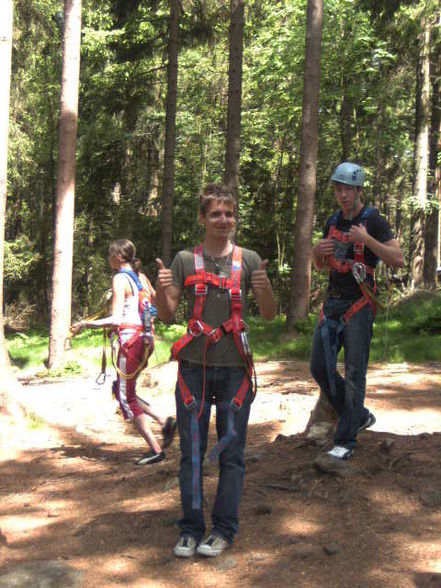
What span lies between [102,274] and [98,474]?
25.1 metres

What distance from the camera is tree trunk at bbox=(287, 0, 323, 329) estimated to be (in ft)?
48.1

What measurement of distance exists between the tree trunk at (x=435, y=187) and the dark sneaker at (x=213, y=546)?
1876 cm

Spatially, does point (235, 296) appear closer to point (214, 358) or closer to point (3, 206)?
point (214, 358)

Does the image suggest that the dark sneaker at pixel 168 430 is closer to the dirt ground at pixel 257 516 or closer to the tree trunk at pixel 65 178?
the dirt ground at pixel 257 516

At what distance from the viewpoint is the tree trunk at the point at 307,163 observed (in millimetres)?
14646

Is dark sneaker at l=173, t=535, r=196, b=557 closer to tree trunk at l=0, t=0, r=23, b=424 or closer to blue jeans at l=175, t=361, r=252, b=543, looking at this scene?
blue jeans at l=175, t=361, r=252, b=543

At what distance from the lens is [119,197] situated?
30531 millimetres

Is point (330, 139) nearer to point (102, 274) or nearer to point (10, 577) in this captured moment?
point (102, 274)

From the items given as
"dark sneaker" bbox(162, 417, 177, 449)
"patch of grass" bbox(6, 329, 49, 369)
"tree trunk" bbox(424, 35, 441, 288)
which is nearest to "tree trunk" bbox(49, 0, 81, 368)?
"patch of grass" bbox(6, 329, 49, 369)

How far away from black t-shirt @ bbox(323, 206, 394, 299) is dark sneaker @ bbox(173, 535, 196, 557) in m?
2.09

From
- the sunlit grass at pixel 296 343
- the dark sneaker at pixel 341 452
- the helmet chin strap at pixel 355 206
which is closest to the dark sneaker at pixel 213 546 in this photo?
the dark sneaker at pixel 341 452

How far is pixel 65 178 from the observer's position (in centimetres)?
1491

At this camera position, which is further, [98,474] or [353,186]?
[98,474]

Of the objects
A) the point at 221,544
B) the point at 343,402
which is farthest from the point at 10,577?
the point at 343,402
